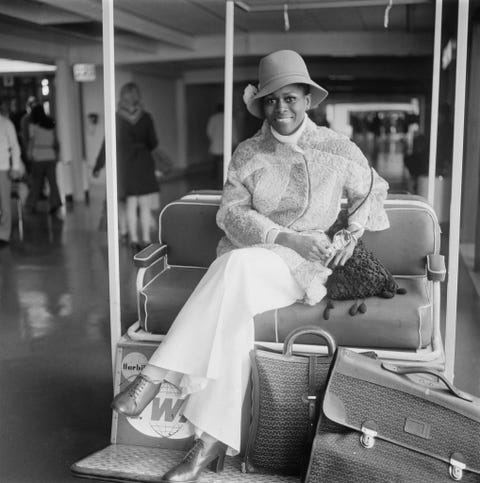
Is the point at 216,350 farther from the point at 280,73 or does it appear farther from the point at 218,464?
the point at 280,73

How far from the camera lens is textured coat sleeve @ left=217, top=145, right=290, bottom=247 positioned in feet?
10.1

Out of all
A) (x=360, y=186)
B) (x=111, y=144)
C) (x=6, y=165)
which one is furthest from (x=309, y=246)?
(x=6, y=165)

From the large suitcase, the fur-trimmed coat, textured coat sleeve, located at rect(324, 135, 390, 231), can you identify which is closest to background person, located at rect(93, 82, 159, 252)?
the fur-trimmed coat

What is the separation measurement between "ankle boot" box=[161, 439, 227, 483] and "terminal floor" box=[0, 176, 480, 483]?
1.67ft

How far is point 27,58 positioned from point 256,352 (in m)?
11.2

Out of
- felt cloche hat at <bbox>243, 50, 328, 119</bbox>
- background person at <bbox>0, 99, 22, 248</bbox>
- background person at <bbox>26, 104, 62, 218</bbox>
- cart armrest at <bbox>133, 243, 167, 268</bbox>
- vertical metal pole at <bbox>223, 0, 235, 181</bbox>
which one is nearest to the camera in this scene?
felt cloche hat at <bbox>243, 50, 328, 119</bbox>

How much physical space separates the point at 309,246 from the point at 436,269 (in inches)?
22.7

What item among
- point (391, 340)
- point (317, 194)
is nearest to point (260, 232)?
point (317, 194)

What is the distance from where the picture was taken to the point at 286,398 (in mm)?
2646

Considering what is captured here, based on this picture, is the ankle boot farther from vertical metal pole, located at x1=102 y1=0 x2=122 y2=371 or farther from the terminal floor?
vertical metal pole, located at x1=102 y1=0 x2=122 y2=371

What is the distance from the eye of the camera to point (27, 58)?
12523 millimetres

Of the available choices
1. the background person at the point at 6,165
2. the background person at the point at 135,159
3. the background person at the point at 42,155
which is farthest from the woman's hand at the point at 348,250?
the background person at the point at 42,155

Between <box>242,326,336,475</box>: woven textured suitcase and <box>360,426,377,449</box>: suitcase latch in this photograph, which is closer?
<box>360,426,377,449</box>: suitcase latch

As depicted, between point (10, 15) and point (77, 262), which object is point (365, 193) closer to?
point (77, 262)
